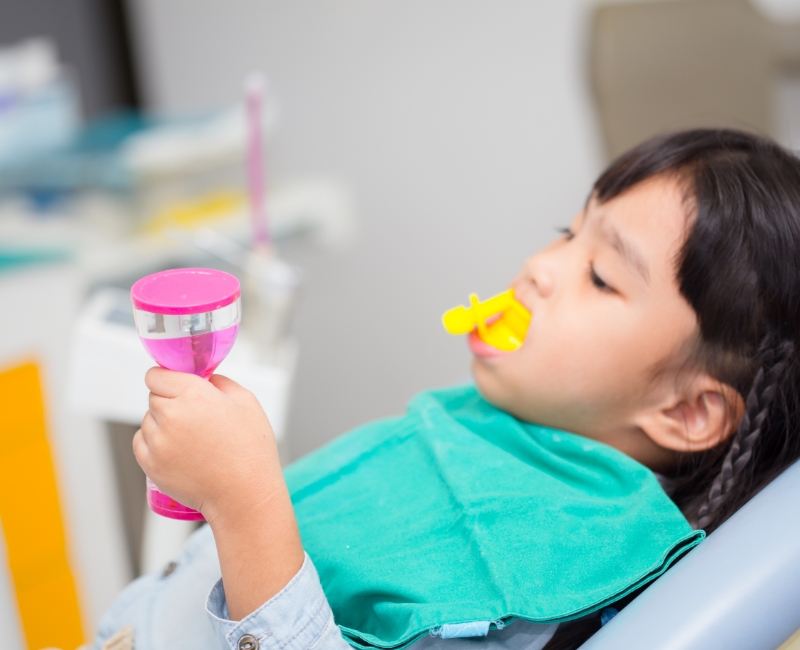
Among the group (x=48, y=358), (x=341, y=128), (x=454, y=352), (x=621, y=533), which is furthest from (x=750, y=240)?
(x=341, y=128)

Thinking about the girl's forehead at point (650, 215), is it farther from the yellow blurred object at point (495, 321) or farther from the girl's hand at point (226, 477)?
the girl's hand at point (226, 477)

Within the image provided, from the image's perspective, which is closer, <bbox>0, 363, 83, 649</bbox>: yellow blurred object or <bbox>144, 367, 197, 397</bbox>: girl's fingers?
<bbox>144, 367, 197, 397</bbox>: girl's fingers

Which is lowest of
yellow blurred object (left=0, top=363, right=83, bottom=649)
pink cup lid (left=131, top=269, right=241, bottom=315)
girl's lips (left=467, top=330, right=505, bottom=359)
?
yellow blurred object (left=0, top=363, right=83, bottom=649)

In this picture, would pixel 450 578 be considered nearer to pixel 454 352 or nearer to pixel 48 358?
pixel 48 358

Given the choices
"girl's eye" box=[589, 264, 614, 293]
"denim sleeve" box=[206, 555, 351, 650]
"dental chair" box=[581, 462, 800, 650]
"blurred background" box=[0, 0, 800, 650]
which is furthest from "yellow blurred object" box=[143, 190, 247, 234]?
"dental chair" box=[581, 462, 800, 650]

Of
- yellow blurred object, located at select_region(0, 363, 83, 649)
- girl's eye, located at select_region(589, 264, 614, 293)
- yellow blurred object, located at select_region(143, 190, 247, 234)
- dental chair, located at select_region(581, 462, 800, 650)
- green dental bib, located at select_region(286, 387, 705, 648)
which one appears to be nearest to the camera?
dental chair, located at select_region(581, 462, 800, 650)

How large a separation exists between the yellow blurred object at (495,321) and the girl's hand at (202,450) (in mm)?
244

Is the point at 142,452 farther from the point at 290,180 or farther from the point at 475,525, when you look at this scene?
the point at 290,180

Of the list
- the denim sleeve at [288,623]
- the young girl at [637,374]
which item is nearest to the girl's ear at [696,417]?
the young girl at [637,374]

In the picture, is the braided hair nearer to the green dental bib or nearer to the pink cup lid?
the green dental bib

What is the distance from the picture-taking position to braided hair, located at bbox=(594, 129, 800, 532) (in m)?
0.61

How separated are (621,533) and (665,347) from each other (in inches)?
6.2

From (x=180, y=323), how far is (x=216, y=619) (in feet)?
0.64

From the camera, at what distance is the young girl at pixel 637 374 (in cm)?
61
